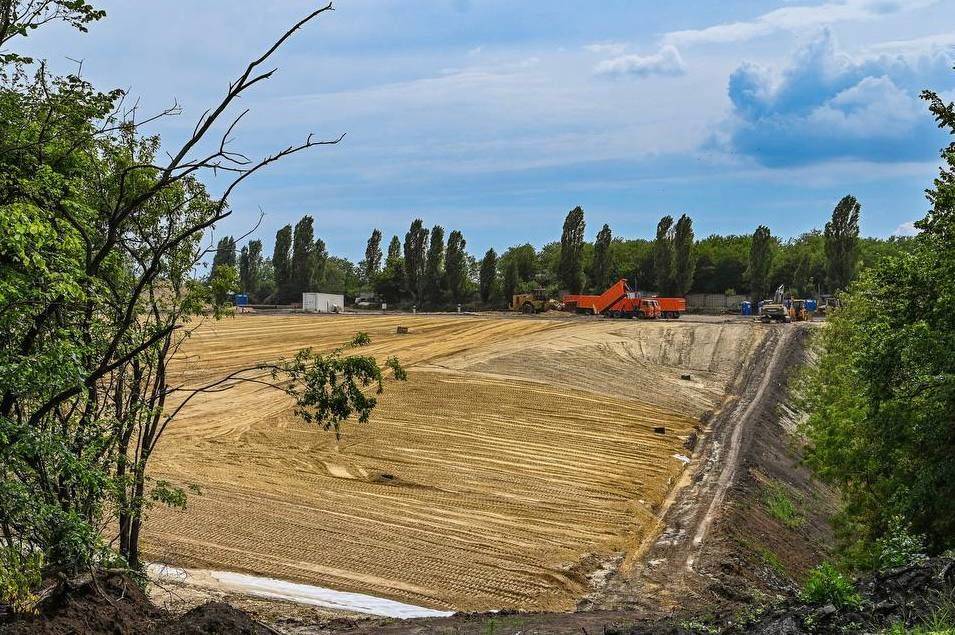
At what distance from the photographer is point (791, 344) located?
52.4 meters

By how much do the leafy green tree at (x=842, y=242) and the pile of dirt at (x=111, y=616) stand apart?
82.0 m

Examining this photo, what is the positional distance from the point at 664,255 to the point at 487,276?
17031 mm

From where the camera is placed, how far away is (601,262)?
8912cm

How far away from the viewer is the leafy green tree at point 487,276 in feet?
302

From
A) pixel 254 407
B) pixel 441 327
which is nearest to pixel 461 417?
pixel 254 407

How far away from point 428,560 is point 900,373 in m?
9.20

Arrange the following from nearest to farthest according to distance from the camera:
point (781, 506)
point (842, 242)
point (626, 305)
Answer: point (781, 506) < point (626, 305) < point (842, 242)

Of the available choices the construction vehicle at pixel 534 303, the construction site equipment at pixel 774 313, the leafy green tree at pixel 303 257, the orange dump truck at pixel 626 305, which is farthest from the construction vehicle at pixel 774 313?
the leafy green tree at pixel 303 257

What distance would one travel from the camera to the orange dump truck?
217ft

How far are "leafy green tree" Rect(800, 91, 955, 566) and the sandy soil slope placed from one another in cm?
490

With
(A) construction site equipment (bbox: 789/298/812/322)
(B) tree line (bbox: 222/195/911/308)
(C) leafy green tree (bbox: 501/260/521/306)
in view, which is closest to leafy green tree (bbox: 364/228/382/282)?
(B) tree line (bbox: 222/195/911/308)

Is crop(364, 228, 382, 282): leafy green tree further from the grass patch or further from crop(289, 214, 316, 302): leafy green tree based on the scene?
the grass patch

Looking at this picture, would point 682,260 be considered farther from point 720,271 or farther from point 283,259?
point 283,259

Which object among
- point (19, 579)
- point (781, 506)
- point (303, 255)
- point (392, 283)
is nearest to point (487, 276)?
point (392, 283)
